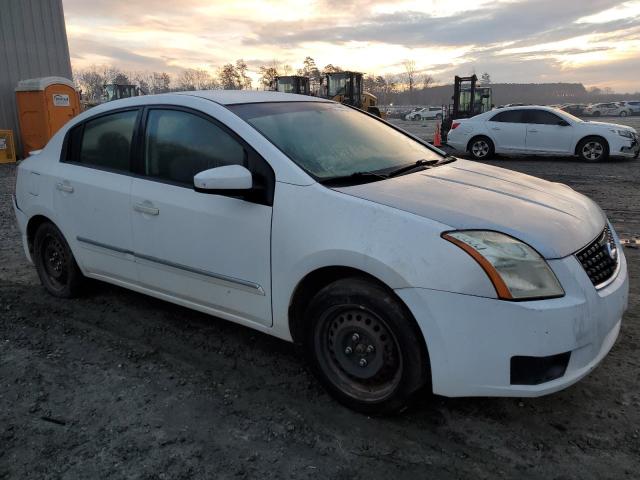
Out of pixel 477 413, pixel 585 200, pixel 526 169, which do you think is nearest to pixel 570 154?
pixel 526 169

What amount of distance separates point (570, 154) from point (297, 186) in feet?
40.6

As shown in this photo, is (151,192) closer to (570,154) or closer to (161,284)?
(161,284)

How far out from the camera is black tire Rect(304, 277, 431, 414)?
2439 millimetres

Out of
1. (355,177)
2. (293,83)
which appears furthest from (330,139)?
(293,83)

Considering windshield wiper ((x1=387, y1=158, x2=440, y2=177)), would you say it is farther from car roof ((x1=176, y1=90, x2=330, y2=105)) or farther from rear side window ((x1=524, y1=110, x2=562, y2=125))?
rear side window ((x1=524, y1=110, x2=562, y2=125))

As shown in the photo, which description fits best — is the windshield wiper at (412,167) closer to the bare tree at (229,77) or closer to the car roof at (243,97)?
the car roof at (243,97)

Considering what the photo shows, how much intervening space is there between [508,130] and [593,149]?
6.77 ft

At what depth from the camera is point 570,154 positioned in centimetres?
1323

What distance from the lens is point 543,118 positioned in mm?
13445

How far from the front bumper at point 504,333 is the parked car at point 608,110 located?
5426 centimetres

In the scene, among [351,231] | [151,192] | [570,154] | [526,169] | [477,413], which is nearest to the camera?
[351,231]

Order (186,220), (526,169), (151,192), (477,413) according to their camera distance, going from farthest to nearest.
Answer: (526,169), (151,192), (186,220), (477,413)

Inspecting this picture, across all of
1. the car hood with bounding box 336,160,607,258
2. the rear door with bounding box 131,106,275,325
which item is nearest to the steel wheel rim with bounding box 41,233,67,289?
the rear door with bounding box 131,106,275,325

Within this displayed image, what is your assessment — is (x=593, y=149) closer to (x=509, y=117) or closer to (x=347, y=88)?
(x=509, y=117)
